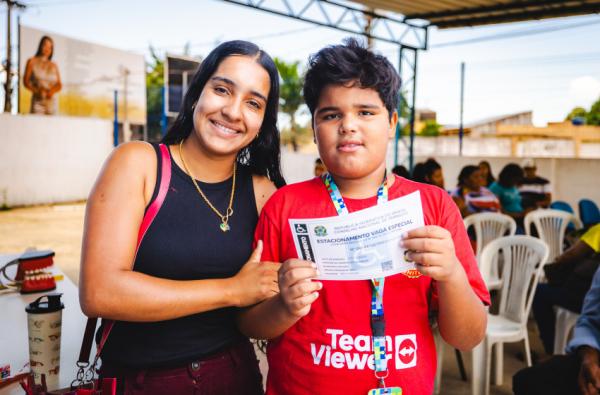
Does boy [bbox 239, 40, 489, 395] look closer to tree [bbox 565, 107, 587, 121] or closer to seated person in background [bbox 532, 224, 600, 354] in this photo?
seated person in background [bbox 532, 224, 600, 354]

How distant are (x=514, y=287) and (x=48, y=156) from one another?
16.6 meters

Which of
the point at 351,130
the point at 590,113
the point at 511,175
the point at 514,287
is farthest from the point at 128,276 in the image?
the point at 590,113

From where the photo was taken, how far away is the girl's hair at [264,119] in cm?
141

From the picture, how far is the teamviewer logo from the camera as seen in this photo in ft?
3.91

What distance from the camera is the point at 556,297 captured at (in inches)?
132

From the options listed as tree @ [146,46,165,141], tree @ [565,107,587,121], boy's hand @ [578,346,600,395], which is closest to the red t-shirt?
boy's hand @ [578,346,600,395]

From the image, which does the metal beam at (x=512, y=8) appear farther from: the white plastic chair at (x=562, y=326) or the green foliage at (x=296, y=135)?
the green foliage at (x=296, y=135)

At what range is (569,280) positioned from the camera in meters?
3.22

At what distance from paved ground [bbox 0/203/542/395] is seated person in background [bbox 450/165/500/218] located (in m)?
1.72

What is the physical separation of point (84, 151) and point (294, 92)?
19.5 meters

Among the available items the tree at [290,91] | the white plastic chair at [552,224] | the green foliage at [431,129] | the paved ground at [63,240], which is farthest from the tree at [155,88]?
the white plastic chair at [552,224]

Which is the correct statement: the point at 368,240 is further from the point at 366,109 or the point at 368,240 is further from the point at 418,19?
A: the point at 418,19

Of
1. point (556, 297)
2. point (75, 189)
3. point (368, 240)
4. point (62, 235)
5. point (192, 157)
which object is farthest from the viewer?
point (75, 189)

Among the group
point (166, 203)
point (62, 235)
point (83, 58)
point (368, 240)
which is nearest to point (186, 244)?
point (166, 203)
